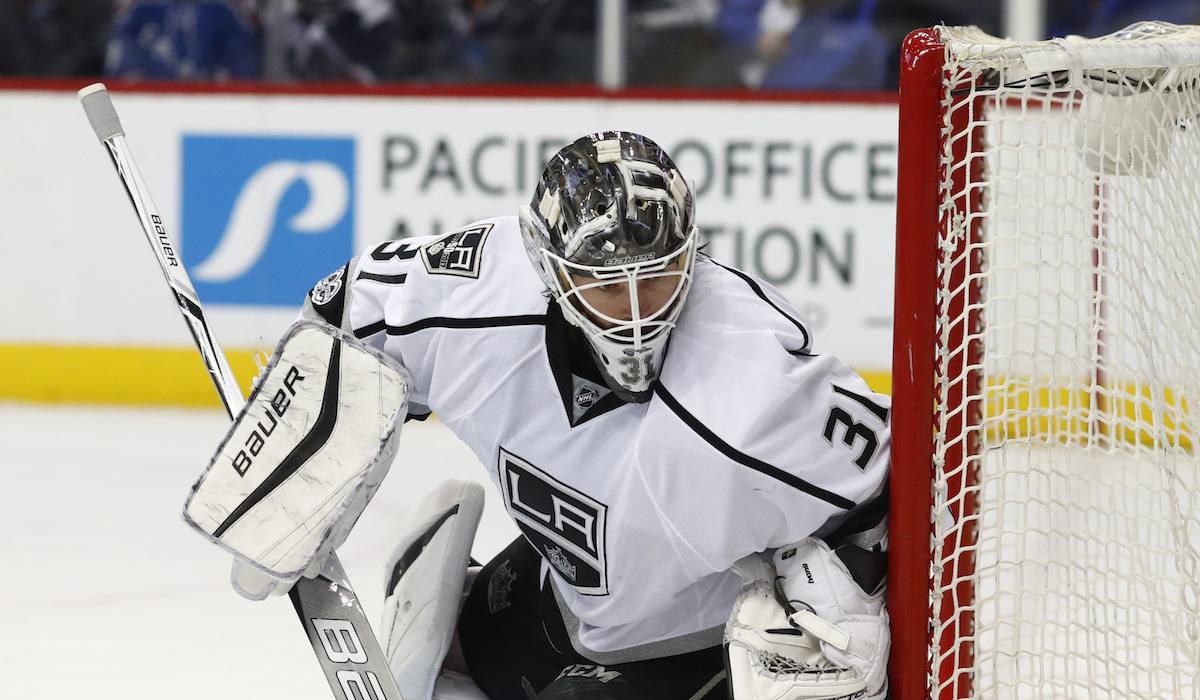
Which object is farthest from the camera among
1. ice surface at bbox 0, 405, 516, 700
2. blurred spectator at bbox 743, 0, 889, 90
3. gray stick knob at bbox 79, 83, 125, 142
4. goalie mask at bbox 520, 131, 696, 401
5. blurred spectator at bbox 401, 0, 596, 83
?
blurred spectator at bbox 401, 0, 596, 83

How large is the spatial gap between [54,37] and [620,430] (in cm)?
392

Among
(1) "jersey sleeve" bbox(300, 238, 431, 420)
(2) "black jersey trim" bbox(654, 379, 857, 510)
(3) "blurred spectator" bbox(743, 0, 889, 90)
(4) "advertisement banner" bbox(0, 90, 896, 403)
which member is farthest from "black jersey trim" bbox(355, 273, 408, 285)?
(3) "blurred spectator" bbox(743, 0, 889, 90)

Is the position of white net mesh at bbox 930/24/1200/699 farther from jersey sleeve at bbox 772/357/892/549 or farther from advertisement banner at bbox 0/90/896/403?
advertisement banner at bbox 0/90/896/403

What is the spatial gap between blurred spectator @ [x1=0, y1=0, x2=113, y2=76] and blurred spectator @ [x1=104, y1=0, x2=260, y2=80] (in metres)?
0.08

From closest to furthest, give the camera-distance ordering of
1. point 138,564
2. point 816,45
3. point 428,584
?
point 428,584 < point 138,564 < point 816,45

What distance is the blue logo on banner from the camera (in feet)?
15.2

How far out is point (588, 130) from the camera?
180 inches

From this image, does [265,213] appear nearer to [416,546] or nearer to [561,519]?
[416,546]

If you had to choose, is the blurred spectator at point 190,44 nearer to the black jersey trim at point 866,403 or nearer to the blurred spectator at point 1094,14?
the blurred spectator at point 1094,14

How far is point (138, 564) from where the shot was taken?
316cm

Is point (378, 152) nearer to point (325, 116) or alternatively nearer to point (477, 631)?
point (325, 116)

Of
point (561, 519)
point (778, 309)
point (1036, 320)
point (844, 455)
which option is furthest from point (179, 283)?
point (1036, 320)

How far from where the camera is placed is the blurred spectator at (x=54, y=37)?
505 centimetres

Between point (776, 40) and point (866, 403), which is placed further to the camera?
point (776, 40)
